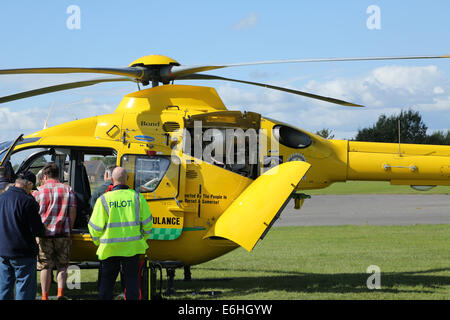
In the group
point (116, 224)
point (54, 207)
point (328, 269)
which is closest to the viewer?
point (116, 224)

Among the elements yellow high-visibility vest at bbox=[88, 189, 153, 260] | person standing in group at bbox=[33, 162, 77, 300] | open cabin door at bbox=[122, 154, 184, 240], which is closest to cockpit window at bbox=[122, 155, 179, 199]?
open cabin door at bbox=[122, 154, 184, 240]

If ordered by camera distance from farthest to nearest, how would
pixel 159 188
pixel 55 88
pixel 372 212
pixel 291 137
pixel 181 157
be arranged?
1. pixel 372 212
2. pixel 291 137
3. pixel 55 88
4. pixel 181 157
5. pixel 159 188

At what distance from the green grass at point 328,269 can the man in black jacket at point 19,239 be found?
2.21 meters

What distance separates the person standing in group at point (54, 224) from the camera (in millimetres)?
7836

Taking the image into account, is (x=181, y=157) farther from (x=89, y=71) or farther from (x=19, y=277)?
(x=19, y=277)

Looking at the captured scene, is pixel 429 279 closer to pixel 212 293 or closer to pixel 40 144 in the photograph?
pixel 212 293

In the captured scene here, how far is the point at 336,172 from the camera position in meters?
9.96

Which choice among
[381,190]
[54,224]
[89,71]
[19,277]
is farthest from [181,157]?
[381,190]

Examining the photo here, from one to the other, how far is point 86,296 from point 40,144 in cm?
253

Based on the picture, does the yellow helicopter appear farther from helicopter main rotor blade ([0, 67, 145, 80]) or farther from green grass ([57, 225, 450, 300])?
green grass ([57, 225, 450, 300])

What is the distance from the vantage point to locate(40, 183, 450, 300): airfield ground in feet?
29.8

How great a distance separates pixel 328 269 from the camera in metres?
11.5

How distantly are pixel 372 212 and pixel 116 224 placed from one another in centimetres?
1901
